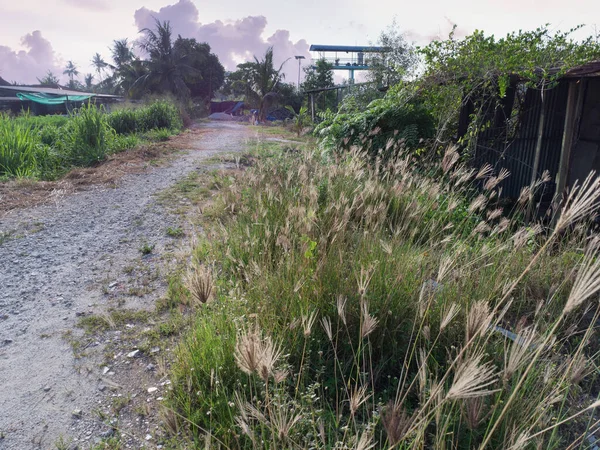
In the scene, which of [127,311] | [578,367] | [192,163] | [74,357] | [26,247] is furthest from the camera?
[192,163]

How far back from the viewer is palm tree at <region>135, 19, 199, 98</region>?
38719mm

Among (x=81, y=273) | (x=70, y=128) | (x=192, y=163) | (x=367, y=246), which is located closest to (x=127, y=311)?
(x=81, y=273)

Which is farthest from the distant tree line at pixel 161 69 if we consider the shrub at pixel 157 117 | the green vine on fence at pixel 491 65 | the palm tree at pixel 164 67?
the green vine on fence at pixel 491 65

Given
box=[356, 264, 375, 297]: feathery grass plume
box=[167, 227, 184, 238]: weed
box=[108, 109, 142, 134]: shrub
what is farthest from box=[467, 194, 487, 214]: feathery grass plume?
box=[108, 109, 142, 134]: shrub

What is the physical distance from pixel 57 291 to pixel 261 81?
35183mm

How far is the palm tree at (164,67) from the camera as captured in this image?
127 ft

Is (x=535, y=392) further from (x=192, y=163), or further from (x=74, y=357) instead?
(x=192, y=163)

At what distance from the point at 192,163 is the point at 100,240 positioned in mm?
6073

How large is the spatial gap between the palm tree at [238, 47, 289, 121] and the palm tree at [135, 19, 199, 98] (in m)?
6.25

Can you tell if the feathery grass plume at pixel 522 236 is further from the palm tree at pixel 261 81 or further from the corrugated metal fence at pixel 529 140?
the palm tree at pixel 261 81

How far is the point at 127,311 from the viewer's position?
3395 mm

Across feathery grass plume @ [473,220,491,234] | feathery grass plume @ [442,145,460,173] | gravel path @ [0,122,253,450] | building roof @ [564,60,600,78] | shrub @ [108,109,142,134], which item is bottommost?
gravel path @ [0,122,253,450]

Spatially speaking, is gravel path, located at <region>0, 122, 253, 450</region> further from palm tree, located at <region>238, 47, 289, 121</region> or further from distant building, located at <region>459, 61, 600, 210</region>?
palm tree, located at <region>238, 47, 289, 121</region>

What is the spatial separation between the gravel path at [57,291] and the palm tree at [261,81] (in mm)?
30437
